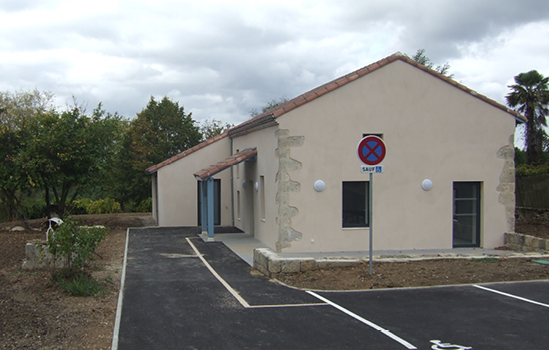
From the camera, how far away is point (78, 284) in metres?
8.51

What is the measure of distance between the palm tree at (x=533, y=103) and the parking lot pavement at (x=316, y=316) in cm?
1874

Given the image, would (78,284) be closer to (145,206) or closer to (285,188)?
(285,188)

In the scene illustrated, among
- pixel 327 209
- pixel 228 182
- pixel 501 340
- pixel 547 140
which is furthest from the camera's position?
pixel 547 140

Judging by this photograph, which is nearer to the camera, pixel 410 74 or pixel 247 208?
pixel 410 74

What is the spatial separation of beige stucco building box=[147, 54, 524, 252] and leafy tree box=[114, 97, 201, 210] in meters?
22.1

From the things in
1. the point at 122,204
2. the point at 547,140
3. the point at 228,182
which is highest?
the point at 547,140

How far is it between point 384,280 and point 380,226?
4249 mm

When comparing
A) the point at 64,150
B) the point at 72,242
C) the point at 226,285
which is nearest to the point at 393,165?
the point at 226,285

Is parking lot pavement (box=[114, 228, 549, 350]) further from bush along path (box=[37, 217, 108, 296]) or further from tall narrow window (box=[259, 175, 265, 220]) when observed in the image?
tall narrow window (box=[259, 175, 265, 220])

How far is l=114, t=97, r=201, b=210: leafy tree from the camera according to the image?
35.3 metres

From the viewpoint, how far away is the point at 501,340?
20.1ft

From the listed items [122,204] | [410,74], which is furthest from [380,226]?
[122,204]

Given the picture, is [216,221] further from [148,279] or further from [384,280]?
[384,280]

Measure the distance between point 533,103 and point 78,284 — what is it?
25.5 meters
